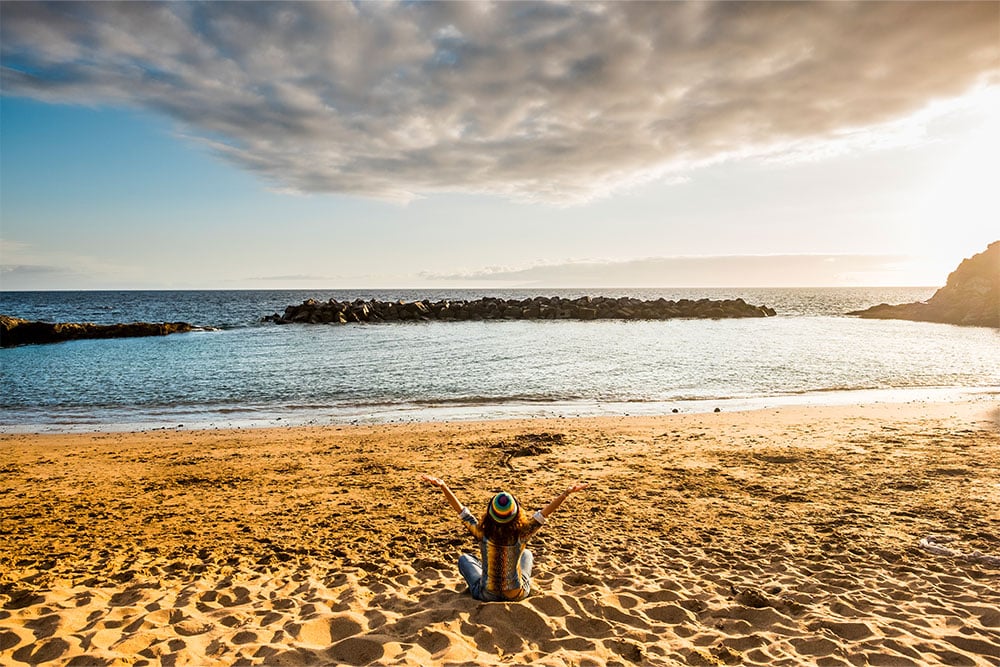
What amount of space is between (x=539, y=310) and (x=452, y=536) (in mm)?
60937

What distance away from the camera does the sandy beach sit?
16.9 ft

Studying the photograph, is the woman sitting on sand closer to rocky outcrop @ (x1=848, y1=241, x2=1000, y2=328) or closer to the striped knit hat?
the striped knit hat

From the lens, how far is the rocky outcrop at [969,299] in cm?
5819

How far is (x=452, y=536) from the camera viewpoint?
7785 millimetres

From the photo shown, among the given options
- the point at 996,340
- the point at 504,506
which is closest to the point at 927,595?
the point at 504,506

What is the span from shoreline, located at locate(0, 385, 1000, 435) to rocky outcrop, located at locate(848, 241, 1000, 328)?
160ft

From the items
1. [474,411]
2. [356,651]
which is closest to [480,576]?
[356,651]

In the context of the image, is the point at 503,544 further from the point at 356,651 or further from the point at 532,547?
the point at 532,547

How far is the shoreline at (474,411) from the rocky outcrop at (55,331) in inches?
1214

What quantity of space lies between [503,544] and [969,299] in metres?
77.9

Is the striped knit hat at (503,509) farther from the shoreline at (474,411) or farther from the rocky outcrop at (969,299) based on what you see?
the rocky outcrop at (969,299)

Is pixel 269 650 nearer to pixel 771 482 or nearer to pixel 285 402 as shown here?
pixel 771 482

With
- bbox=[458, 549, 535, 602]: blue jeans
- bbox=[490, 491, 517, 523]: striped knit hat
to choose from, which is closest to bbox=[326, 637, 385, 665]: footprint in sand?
bbox=[458, 549, 535, 602]: blue jeans

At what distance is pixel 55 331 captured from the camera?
42.2 metres
